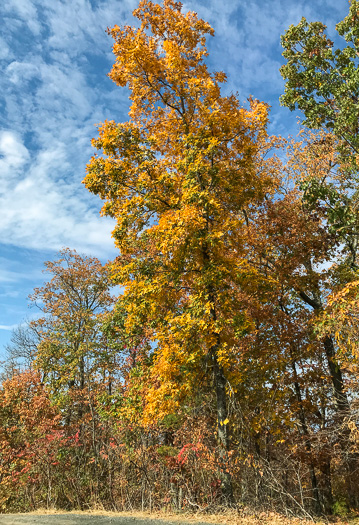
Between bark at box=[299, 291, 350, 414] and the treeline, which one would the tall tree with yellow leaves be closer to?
the treeline

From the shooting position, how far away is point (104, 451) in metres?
13.4

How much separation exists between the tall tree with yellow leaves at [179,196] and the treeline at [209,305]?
0.18ft

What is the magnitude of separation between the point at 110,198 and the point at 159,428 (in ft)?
29.1

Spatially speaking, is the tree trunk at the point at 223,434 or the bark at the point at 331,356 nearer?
the tree trunk at the point at 223,434

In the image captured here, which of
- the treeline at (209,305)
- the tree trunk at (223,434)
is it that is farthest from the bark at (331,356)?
the tree trunk at (223,434)

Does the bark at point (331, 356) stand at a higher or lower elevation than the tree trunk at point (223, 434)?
higher

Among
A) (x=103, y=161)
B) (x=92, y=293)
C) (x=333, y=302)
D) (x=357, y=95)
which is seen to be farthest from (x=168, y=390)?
(x=92, y=293)

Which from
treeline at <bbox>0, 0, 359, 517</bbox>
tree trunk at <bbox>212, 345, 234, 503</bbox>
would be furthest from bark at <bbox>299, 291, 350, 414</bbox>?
tree trunk at <bbox>212, 345, 234, 503</bbox>

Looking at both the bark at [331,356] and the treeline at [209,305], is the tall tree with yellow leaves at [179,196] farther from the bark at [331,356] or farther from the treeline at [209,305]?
the bark at [331,356]

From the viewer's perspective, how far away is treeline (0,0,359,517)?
9500 millimetres

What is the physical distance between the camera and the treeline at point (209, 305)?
950cm

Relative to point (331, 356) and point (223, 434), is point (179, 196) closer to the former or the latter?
point (223, 434)

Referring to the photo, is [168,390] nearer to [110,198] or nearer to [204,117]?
[110,198]

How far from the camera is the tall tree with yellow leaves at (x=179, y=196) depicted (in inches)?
366
